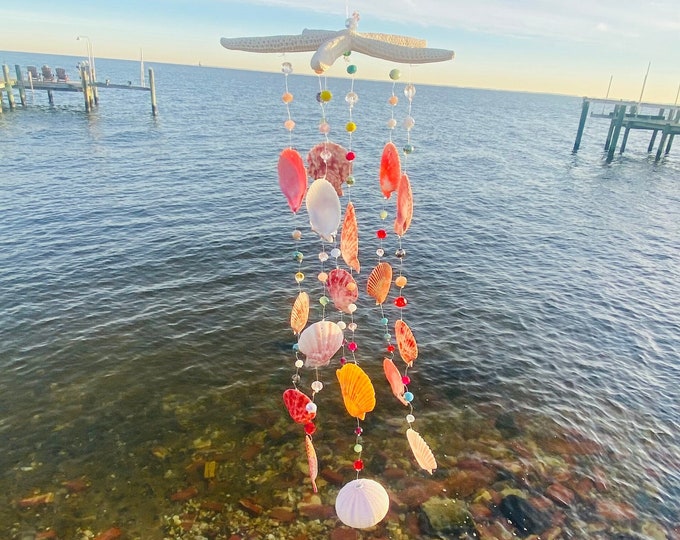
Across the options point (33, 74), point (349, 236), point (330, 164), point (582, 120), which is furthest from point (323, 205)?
point (33, 74)

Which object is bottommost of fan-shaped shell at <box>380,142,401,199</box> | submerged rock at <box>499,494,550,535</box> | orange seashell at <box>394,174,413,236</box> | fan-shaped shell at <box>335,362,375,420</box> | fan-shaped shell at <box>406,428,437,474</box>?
submerged rock at <box>499,494,550,535</box>

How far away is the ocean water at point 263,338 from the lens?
970cm

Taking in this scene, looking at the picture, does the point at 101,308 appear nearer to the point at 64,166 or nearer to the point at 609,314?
the point at 609,314

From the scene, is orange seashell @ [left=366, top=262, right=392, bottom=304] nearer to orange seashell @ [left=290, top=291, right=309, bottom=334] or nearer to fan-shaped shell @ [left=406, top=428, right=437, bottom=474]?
orange seashell @ [left=290, top=291, right=309, bottom=334]

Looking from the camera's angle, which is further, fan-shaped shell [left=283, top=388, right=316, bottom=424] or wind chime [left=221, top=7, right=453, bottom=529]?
fan-shaped shell [left=283, top=388, right=316, bottom=424]

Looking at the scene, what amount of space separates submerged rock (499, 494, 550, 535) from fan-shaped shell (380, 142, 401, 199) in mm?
6614

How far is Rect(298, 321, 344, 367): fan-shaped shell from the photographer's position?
715 centimetres

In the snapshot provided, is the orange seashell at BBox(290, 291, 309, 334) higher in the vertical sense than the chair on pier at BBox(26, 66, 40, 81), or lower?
lower

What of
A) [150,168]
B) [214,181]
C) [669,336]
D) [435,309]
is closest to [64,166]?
[150,168]

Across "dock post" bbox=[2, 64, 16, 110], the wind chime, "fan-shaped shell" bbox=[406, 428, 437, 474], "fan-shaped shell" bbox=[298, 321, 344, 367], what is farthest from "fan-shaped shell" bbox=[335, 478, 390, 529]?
"dock post" bbox=[2, 64, 16, 110]

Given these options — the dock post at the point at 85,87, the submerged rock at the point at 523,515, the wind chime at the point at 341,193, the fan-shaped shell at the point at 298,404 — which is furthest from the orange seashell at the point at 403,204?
the dock post at the point at 85,87

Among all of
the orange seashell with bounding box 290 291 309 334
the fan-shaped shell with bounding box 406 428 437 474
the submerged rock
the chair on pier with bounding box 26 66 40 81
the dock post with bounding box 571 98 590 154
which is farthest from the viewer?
the chair on pier with bounding box 26 66 40 81

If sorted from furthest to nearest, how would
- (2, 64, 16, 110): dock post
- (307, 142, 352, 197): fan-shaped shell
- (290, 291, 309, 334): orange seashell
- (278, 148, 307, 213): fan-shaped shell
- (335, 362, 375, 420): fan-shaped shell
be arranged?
(2, 64, 16, 110): dock post, (290, 291, 309, 334): orange seashell, (335, 362, 375, 420): fan-shaped shell, (278, 148, 307, 213): fan-shaped shell, (307, 142, 352, 197): fan-shaped shell

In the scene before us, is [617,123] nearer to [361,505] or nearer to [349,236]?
[349,236]
